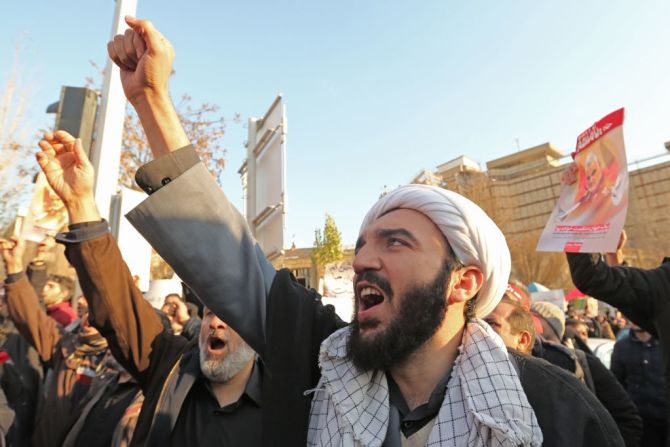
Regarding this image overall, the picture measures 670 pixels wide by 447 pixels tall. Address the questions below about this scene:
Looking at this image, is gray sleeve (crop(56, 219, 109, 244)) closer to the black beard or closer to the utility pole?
the black beard

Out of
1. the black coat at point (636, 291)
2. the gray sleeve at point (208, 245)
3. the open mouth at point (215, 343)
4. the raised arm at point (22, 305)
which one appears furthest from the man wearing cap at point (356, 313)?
the raised arm at point (22, 305)

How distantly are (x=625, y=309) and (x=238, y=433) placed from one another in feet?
7.94

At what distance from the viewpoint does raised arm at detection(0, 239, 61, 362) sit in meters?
3.82

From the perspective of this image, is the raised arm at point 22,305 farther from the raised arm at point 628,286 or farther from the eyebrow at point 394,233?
the raised arm at point 628,286

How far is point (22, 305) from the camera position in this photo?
12.6 ft

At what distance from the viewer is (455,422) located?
4.20 ft

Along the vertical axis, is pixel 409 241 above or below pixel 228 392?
above

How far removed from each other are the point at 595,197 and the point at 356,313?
2.78 metres

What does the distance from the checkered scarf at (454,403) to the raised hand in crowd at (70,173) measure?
143cm

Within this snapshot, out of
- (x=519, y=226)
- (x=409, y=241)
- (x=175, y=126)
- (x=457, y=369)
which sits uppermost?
(x=519, y=226)

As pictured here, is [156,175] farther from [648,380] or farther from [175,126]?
[648,380]

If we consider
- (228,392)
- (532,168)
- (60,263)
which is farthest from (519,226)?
(228,392)

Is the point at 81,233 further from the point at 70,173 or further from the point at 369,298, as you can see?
the point at 369,298

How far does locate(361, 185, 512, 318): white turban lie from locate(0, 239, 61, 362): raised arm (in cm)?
342
